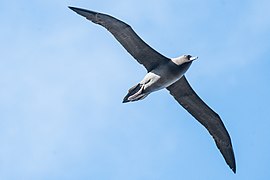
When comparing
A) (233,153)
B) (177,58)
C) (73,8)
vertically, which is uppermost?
(73,8)

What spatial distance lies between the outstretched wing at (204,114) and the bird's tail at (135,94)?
6.16ft

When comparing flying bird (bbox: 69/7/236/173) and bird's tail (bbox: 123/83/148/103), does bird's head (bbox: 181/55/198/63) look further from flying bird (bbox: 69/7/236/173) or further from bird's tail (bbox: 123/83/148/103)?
bird's tail (bbox: 123/83/148/103)

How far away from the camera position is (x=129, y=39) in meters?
26.6

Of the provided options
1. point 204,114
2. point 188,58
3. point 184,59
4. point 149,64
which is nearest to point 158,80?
point 149,64

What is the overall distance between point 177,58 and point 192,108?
271cm

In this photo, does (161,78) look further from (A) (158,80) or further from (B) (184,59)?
A: (B) (184,59)

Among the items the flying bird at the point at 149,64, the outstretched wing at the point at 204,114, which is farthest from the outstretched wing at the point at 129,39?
the outstretched wing at the point at 204,114

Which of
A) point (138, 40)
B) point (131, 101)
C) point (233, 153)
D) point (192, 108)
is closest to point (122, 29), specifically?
point (138, 40)

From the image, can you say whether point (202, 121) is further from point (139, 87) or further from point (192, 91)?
point (139, 87)

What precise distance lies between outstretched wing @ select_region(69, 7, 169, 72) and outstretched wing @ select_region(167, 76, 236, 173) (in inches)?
61.1

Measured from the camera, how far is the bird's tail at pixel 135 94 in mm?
26578

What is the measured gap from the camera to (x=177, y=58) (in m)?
26.8

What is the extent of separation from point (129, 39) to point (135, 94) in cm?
187

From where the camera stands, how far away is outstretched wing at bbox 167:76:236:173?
2830 cm
